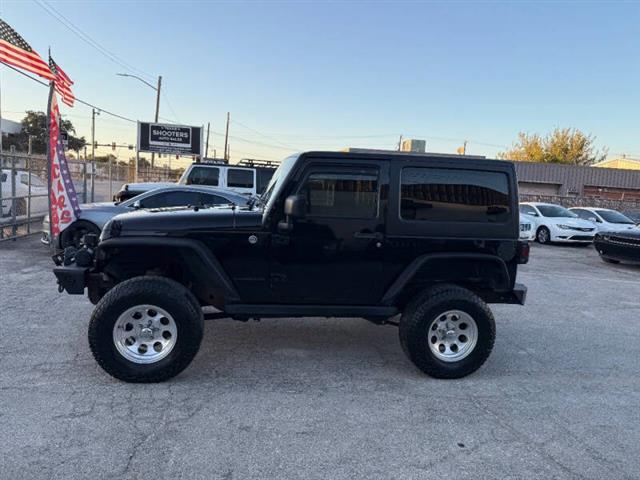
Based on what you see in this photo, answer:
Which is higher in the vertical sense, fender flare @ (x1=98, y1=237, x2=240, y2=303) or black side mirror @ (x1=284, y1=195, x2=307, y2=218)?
black side mirror @ (x1=284, y1=195, x2=307, y2=218)

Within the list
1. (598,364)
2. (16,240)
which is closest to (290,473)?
(598,364)

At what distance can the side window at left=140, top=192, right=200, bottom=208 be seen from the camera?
33.1ft

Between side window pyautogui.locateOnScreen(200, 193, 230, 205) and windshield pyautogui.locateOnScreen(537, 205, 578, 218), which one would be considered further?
windshield pyautogui.locateOnScreen(537, 205, 578, 218)

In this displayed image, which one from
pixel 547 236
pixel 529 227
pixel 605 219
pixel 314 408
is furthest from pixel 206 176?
pixel 605 219

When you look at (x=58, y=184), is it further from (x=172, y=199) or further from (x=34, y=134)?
(x=34, y=134)

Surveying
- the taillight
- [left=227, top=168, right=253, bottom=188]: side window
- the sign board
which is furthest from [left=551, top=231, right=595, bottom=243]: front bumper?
the sign board

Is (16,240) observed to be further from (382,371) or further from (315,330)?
(382,371)

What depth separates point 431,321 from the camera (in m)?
4.26

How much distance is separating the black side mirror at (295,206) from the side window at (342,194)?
0.20 m

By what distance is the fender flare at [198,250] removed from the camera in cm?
403

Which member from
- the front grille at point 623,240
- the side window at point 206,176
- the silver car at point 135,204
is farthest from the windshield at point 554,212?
the silver car at point 135,204

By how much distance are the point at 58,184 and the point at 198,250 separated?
18.1 ft

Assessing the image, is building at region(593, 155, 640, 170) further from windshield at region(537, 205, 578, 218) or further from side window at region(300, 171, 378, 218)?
side window at region(300, 171, 378, 218)

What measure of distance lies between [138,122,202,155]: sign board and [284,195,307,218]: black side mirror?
23.1 m
